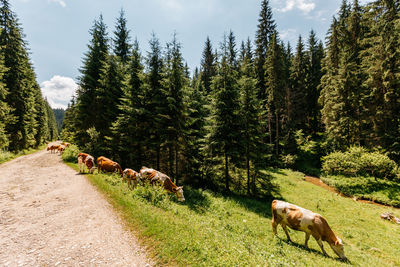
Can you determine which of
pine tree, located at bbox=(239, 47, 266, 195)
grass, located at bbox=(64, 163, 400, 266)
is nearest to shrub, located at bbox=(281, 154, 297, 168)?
grass, located at bbox=(64, 163, 400, 266)

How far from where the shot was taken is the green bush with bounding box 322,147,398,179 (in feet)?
65.0

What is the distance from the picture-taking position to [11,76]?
24.9 m

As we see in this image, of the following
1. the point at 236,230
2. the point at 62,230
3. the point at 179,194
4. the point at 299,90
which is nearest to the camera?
the point at 62,230

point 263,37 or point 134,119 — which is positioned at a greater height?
point 263,37

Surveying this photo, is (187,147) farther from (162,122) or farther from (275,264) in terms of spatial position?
(275,264)

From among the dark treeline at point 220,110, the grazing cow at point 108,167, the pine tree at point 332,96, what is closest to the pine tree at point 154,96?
the dark treeline at point 220,110

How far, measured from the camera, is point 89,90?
22.1 metres

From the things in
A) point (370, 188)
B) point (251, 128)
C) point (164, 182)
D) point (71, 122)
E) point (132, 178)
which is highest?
point (71, 122)

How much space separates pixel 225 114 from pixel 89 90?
19176mm

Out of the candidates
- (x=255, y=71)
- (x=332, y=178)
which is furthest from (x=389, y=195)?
(x=255, y=71)

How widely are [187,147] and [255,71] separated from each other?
30.7 meters

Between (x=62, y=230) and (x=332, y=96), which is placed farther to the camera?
(x=332, y=96)

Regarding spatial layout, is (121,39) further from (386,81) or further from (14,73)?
(386,81)

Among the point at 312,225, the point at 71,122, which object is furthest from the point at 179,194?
the point at 71,122
